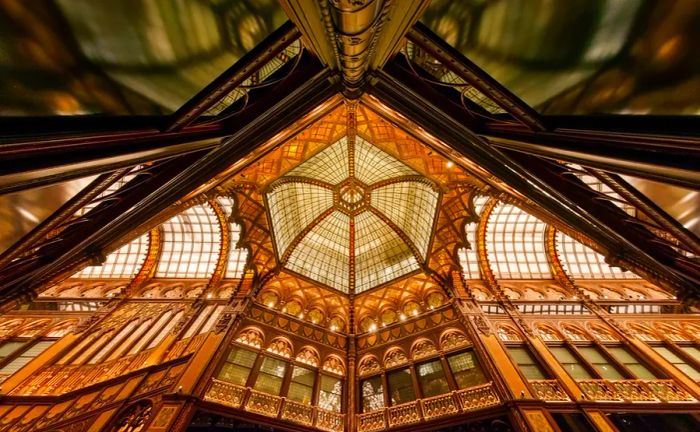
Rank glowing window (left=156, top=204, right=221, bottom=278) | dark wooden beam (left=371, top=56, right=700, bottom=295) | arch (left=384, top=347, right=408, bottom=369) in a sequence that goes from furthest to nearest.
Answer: glowing window (left=156, top=204, right=221, bottom=278)
arch (left=384, top=347, right=408, bottom=369)
dark wooden beam (left=371, top=56, right=700, bottom=295)

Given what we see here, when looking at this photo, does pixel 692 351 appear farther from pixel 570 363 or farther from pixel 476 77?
pixel 476 77

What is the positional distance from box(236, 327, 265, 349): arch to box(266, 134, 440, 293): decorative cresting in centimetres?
449

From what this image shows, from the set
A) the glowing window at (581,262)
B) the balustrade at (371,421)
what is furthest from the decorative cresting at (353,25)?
the glowing window at (581,262)

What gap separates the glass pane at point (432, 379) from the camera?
1311 centimetres

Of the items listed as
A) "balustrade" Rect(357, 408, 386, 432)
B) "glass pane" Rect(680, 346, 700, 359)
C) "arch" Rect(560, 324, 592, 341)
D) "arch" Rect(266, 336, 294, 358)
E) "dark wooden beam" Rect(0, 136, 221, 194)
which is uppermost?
"arch" Rect(560, 324, 592, 341)

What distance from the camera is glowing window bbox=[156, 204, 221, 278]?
20141mm

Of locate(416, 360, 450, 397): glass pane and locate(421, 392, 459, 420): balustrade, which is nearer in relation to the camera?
locate(421, 392, 459, 420): balustrade

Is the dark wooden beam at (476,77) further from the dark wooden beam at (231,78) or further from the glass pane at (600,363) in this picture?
the glass pane at (600,363)

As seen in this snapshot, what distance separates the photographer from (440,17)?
16.0ft

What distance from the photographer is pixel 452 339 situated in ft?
48.5

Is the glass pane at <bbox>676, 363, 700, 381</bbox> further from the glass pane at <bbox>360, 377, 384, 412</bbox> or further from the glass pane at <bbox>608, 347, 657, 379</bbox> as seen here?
the glass pane at <bbox>360, 377, 384, 412</bbox>

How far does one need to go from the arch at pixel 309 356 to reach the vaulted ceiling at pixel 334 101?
419 inches

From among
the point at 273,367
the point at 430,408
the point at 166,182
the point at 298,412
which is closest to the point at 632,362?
the point at 430,408

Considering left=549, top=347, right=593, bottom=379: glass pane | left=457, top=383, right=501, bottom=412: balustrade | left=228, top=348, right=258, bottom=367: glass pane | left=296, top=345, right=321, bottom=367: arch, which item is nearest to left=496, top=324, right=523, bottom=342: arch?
left=549, top=347, right=593, bottom=379: glass pane
